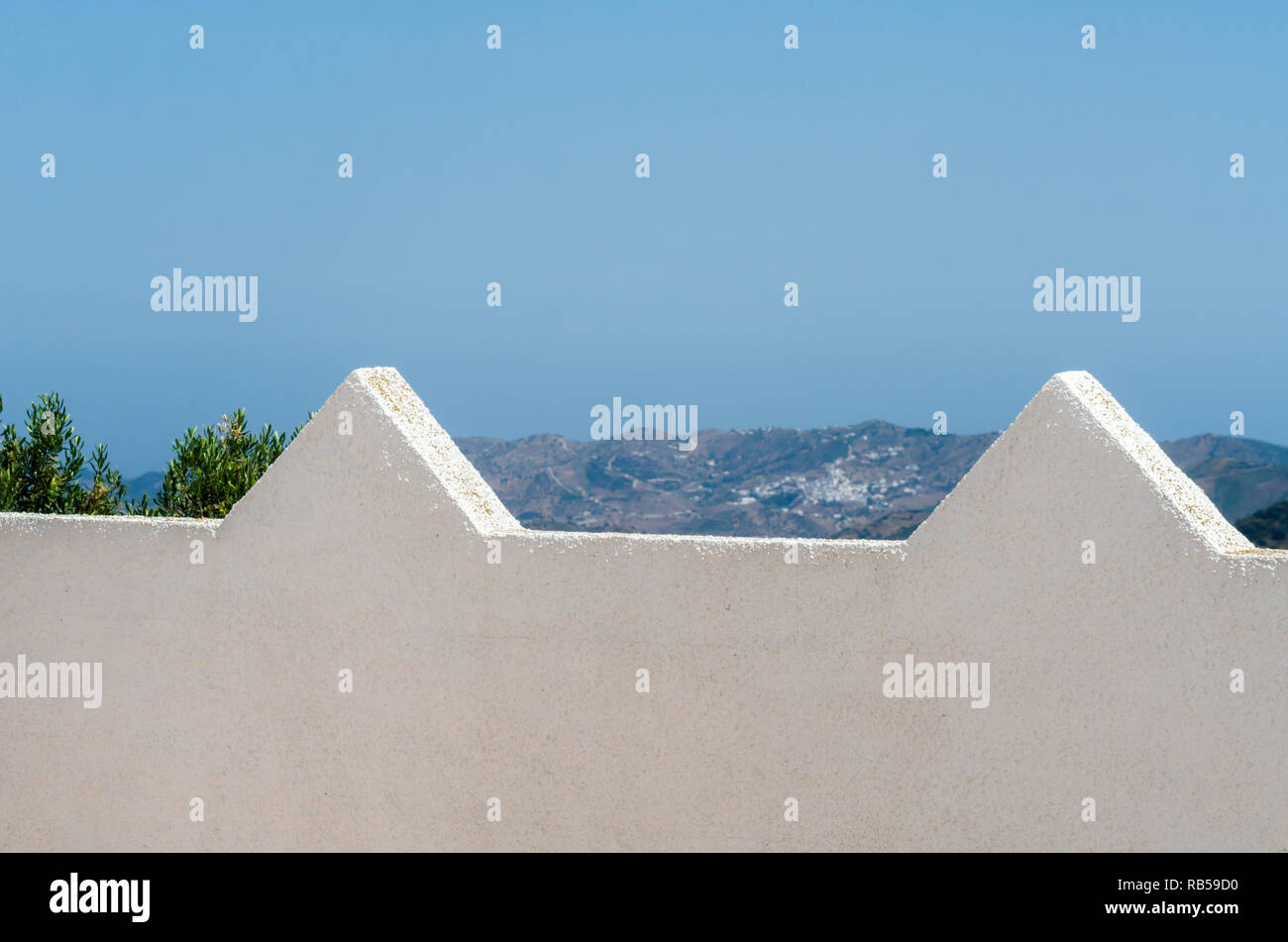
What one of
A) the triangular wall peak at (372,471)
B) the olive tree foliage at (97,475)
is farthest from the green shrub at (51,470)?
the triangular wall peak at (372,471)

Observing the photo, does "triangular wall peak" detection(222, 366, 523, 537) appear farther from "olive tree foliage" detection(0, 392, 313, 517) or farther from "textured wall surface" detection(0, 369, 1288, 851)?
"olive tree foliage" detection(0, 392, 313, 517)

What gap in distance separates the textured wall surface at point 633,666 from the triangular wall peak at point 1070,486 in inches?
0.6

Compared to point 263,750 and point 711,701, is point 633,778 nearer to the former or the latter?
point 711,701

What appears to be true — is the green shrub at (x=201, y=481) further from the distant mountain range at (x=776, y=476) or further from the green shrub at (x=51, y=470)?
the distant mountain range at (x=776, y=476)

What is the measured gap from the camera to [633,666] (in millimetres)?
7301

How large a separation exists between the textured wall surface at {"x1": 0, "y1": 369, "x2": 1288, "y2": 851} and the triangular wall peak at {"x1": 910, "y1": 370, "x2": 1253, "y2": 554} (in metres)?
0.02

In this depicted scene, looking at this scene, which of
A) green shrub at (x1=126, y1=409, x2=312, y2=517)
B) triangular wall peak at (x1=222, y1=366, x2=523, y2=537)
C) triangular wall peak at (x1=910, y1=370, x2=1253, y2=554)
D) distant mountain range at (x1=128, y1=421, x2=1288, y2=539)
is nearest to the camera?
triangular wall peak at (x1=910, y1=370, x2=1253, y2=554)

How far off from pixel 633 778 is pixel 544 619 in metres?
1.13

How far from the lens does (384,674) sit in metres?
7.71

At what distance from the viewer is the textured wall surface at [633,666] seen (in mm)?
6613

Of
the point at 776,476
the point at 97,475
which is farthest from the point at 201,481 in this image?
the point at 776,476

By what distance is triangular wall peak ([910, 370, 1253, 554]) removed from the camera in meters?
6.59

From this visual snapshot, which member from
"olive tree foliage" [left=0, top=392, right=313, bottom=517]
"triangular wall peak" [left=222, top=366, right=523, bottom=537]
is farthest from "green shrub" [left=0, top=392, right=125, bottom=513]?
"triangular wall peak" [left=222, top=366, right=523, bottom=537]
